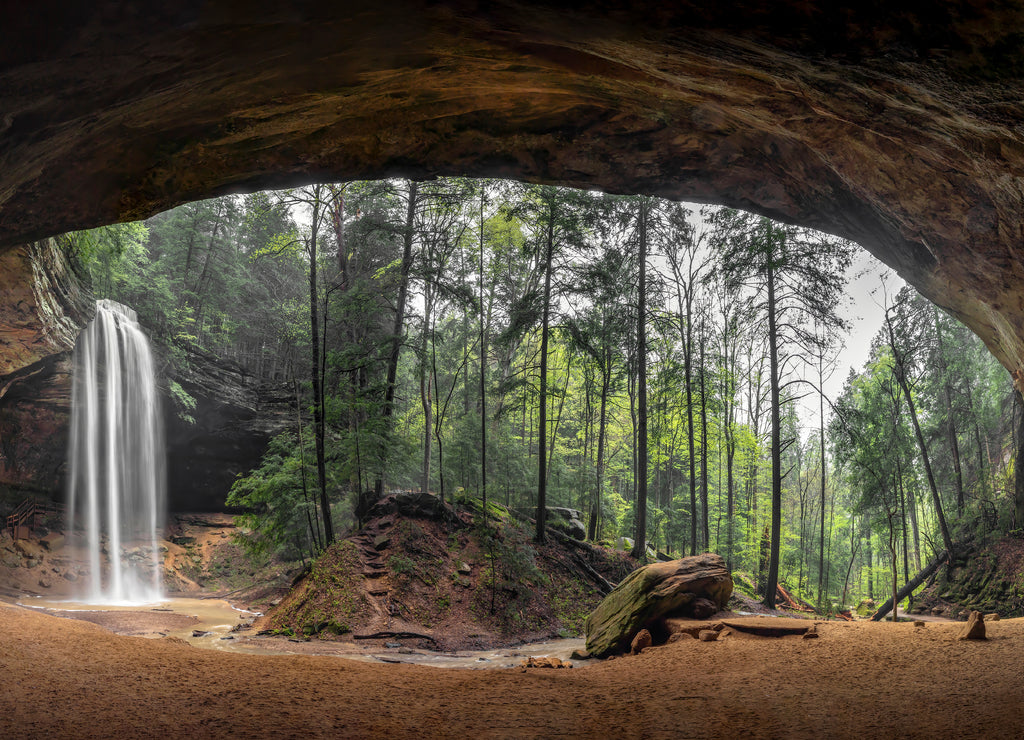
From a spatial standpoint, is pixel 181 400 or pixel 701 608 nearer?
pixel 701 608

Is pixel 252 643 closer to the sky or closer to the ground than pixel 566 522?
closer to the ground

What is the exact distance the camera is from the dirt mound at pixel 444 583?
35.9 ft

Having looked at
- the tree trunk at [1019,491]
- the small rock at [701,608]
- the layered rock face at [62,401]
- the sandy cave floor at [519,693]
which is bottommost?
the small rock at [701,608]

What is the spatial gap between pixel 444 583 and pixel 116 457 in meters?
16.0

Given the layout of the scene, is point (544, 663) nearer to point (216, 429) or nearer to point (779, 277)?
point (779, 277)

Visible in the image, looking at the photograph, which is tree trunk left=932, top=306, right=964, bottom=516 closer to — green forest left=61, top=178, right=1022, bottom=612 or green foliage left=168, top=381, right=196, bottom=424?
green forest left=61, top=178, right=1022, bottom=612

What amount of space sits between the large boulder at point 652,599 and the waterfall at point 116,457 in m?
16.4

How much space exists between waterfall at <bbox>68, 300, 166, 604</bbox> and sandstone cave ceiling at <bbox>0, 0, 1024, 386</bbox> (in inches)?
530

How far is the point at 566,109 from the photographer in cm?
800

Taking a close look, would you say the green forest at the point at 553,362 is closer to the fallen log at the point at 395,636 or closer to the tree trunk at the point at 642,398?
the tree trunk at the point at 642,398

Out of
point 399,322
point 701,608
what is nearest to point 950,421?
point 701,608

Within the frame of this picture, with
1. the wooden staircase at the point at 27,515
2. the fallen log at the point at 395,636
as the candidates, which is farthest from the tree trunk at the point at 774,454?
the wooden staircase at the point at 27,515

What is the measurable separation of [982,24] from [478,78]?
5232 mm

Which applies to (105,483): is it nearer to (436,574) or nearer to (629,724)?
(436,574)
